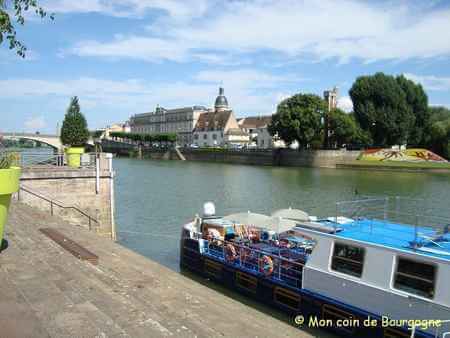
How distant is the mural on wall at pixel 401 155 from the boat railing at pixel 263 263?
72.2m

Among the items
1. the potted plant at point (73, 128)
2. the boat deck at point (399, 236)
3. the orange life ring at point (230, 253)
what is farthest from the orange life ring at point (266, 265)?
the potted plant at point (73, 128)

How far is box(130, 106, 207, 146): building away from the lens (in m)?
166

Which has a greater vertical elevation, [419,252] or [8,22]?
[8,22]

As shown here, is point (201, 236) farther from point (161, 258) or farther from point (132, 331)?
point (132, 331)

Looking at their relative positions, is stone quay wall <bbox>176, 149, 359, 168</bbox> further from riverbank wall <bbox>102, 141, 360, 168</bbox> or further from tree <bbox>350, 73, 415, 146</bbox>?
tree <bbox>350, 73, 415, 146</bbox>

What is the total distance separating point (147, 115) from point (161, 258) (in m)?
183

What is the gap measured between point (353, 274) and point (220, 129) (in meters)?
138

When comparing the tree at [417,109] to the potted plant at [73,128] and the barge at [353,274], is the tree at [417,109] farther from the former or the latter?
the barge at [353,274]

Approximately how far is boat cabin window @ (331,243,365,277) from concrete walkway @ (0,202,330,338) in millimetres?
3404

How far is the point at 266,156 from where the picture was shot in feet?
305

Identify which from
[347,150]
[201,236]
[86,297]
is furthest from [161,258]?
[347,150]

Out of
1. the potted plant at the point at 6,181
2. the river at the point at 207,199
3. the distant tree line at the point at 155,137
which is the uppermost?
the distant tree line at the point at 155,137

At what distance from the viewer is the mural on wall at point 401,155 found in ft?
261

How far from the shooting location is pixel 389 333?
9.61 m
